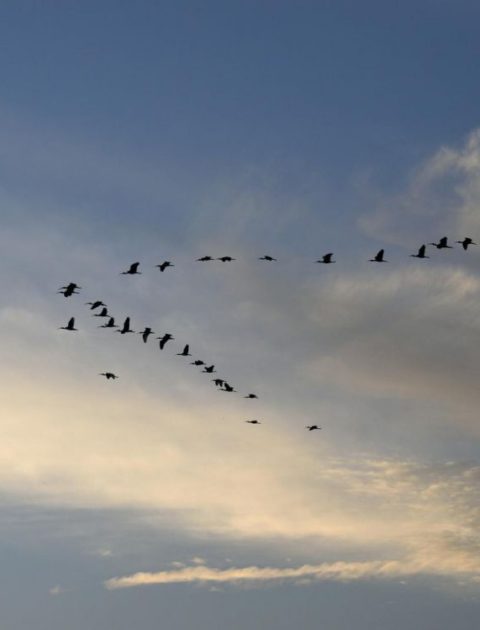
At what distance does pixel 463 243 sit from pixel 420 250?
6.93 metres

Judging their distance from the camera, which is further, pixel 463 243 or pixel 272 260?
pixel 272 260

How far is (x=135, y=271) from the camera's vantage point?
180m

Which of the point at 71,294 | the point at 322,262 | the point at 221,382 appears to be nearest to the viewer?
the point at 71,294

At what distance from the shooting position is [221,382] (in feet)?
638

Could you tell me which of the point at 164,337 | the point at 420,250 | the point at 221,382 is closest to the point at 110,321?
the point at 164,337

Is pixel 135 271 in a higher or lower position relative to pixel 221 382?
higher

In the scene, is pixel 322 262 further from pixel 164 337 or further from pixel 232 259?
pixel 164 337

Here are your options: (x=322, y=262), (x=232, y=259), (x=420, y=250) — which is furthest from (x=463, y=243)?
(x=232, y=259)

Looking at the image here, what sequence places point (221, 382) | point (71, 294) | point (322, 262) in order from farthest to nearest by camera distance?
point (221, 382)
point (322, 262)
point (71, 294)

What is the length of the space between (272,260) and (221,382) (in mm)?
23779

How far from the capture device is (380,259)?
177m

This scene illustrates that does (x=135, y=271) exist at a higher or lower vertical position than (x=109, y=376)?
higher

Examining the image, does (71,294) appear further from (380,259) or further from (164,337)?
(380,259)

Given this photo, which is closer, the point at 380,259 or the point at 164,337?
the point at 380,259
